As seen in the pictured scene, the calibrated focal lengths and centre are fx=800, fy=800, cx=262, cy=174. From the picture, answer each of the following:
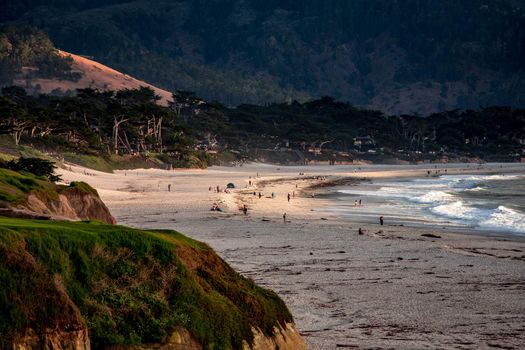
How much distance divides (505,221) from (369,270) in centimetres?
2319

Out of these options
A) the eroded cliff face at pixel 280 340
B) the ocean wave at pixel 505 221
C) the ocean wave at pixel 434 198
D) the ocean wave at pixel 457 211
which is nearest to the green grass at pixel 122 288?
the eroded cliff face at pixel 280 340

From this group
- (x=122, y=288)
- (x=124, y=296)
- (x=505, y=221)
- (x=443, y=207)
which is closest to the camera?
(x=124, y=296)

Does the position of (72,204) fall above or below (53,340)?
above

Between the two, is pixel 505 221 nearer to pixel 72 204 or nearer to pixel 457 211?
pixel 457 211

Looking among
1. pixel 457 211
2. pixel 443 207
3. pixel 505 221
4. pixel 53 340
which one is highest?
pixel 53 340

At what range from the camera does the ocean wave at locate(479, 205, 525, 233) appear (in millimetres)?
43750

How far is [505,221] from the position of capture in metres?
46.7

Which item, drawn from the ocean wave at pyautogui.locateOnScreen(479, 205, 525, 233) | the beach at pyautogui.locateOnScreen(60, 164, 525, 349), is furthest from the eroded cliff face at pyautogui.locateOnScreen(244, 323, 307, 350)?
the ocean wave at pyautogui.locateOnScreen(479, 205, 525, 233)

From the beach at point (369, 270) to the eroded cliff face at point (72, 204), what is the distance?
472 cm

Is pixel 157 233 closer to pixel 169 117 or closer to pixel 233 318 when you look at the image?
pixel 233 318

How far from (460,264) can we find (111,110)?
85011 millimetres

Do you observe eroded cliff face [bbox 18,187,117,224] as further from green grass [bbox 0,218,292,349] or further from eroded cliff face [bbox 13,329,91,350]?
eroded cliff face [bbox 13,329,91,350]

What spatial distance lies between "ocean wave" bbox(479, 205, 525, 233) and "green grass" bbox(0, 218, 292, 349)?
1298 inches

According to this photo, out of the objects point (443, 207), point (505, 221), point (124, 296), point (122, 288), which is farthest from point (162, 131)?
point (124, 296)
